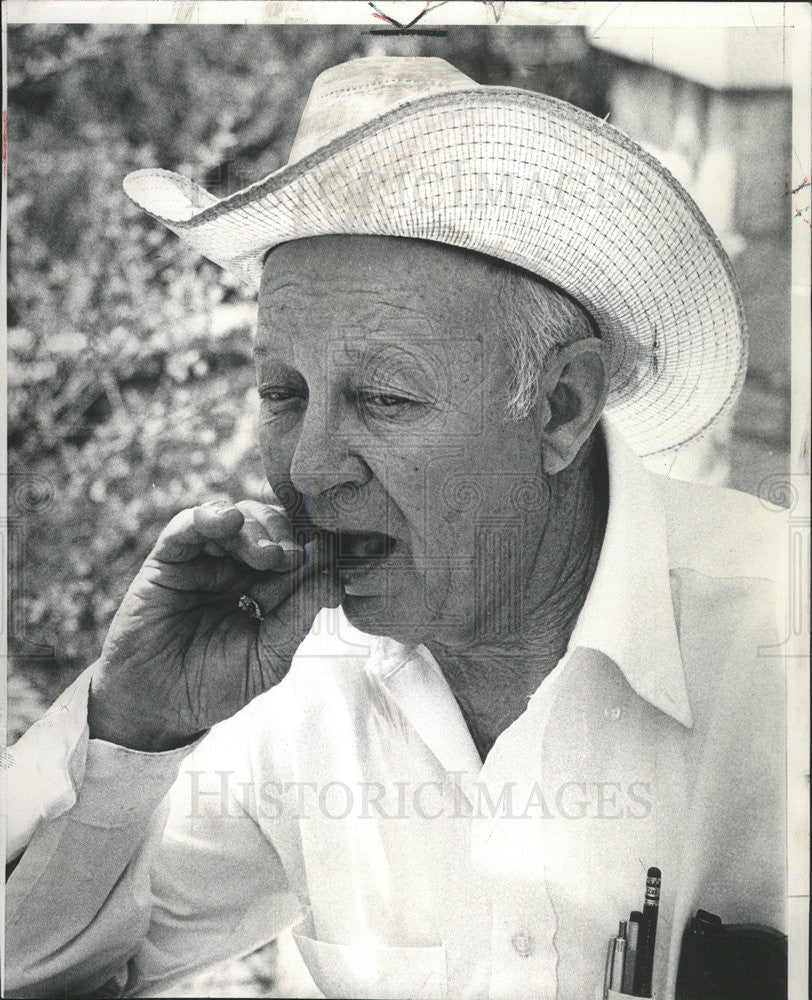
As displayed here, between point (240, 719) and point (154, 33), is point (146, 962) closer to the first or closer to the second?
point (240, 719)

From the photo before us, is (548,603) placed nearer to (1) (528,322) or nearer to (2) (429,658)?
(2) (429,658)

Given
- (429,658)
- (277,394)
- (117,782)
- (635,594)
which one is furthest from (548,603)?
(117,782)

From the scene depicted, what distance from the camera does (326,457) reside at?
2.57m

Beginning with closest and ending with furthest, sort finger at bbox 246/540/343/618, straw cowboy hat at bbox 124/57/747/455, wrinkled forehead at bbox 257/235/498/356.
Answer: straw cowboy hat at bbox 124/57/747/455 → wrinkled forehead at bbox 257/235/498/356 → finger at bbox 246/540/343/618

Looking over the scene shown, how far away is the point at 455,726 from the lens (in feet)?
8.86

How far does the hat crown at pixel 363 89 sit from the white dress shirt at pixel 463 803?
83cm

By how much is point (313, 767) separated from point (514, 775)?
448 millimetres

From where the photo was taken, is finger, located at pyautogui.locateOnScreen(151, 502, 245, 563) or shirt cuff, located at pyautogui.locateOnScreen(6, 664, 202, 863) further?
shirt cuff, located at pyautogui.locateOnScreen(6, 664, 202, 863)

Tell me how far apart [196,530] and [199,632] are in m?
0.24

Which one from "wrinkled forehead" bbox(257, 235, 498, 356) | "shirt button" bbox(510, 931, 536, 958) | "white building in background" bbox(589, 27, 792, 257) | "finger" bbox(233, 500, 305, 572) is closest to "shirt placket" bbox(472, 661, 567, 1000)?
"shirt button" bbox(510, 931, 536, 958)

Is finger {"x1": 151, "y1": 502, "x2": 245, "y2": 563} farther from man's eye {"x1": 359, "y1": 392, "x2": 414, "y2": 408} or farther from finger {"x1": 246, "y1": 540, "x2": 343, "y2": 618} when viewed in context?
man's eye {"x1": 359, "y1": 392, "x2": 414, "y2": 408}

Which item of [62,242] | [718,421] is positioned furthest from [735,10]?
[62,242]

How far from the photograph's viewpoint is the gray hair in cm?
253

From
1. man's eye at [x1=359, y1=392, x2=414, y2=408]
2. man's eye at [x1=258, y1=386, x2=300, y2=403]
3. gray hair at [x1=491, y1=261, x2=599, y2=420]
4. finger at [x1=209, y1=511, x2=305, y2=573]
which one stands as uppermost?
gray hair at [x1=491, y1=261, x2=599, y2=420]
